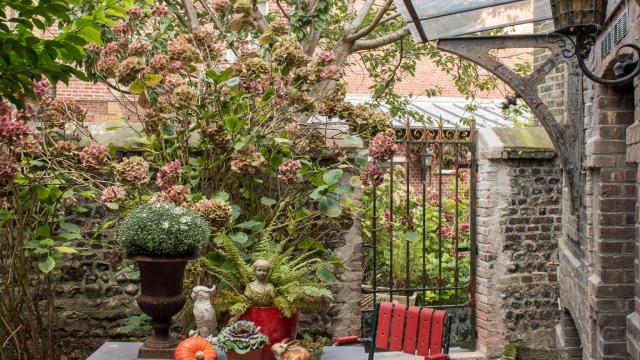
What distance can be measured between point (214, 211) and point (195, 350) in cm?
125

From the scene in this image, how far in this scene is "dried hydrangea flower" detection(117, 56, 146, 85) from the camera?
5.30 meters

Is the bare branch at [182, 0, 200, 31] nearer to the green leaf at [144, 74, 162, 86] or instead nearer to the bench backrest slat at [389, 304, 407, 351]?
the green leaf at [144, 74, 162, 86]

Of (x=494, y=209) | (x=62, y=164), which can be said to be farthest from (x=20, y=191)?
(x=494, y=209)

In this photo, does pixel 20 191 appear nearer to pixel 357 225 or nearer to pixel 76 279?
pixel 76 279

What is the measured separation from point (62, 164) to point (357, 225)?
254 centimetres

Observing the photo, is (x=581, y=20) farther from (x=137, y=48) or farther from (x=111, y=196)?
(x=137, y=48)

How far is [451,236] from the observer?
9570 millimetres

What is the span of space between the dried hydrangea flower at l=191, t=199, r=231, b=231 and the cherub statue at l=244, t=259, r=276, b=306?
87cm

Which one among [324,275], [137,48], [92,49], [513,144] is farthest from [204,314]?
[513,144]

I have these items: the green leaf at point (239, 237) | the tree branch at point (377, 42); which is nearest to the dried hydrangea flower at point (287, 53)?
the green leaf at point (239, 237)

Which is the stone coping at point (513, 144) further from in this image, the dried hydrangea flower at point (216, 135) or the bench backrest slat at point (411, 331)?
the dried hydrangea flower at point (216, 135)

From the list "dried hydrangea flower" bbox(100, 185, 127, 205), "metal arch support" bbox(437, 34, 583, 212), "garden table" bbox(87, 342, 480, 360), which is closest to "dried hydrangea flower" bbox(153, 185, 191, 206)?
"dried hydrangea flower" bbox(100, 185, 127, 205)

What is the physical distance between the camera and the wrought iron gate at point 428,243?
26.1ft

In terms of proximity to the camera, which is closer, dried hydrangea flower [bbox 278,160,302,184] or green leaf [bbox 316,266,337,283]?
dried hydrangea flower [bbox 278,160,302,184]
